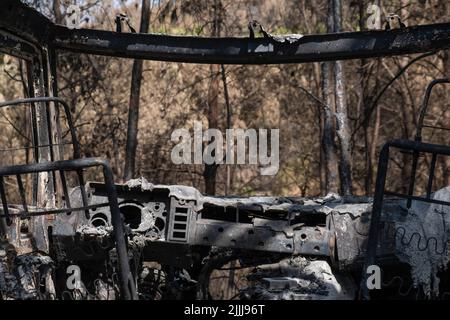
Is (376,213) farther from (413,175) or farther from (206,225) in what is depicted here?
(206,225)

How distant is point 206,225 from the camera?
7492mm

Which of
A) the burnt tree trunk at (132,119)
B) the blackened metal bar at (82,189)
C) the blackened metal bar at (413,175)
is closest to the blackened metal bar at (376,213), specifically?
the blackened metal bar at (413,175)

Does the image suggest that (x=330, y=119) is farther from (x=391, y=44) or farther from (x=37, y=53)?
(x=37, y=53)

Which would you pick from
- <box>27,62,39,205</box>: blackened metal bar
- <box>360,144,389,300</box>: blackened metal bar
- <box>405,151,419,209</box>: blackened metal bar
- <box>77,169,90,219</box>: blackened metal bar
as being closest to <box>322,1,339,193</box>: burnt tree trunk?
<box>27,62,39,205</box>: blackened metal bar

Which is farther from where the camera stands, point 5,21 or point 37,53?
point 37,53

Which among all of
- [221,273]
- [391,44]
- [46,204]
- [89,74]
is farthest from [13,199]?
[391,44]

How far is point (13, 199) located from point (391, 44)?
14.5m

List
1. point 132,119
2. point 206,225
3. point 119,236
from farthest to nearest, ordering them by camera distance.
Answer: point 132,119 < point 206,225 < point 119,236

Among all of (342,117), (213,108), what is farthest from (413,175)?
(213,108)

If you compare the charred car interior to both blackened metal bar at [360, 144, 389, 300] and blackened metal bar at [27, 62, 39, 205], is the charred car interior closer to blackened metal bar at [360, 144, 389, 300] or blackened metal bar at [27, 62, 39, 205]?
blackened metal bar at [27, 62, 39, 205]

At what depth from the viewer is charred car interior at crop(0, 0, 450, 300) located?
23.2 feet

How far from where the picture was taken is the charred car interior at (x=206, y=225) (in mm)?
7059

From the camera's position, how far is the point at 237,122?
22.6 meters

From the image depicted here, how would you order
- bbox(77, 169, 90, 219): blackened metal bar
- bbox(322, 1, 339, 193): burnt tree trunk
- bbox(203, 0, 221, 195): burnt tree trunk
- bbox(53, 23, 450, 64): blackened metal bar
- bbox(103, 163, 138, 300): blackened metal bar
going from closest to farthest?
bbox(103, 163, 138, 300): blackened metal bar
bbox(77, 169, 90, 219): blackened metal bar
bbox(53, 23, 450, 64): blackened metal bar
bbox(322, 1, 339, 193): burnt tree trunk
bbox(203, 0, 221, 195): burnt tree trunk
